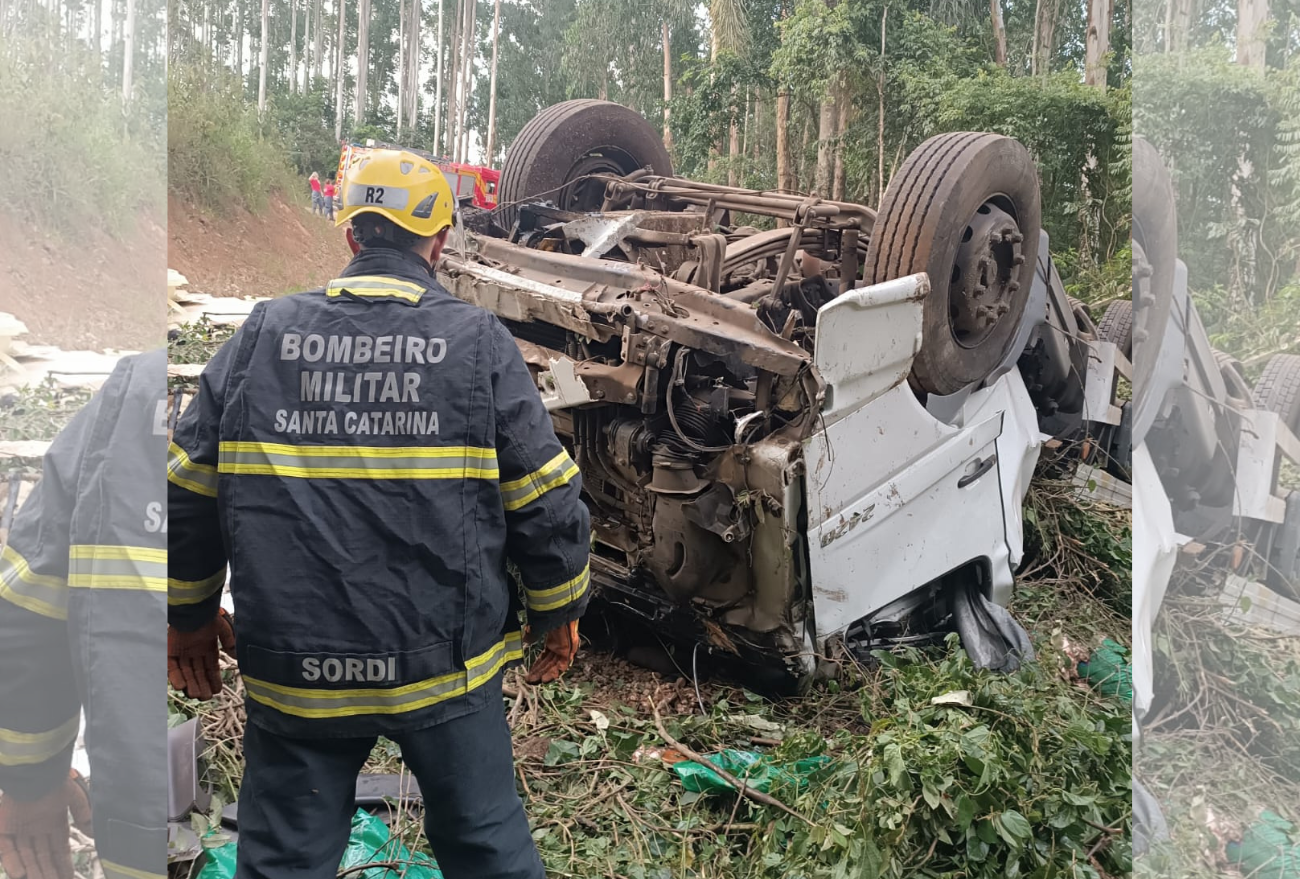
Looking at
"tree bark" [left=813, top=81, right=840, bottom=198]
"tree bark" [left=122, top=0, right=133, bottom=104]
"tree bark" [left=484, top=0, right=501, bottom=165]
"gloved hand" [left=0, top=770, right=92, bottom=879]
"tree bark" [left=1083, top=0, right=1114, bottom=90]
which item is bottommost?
"gloved hand" [left=0, top=770, right=92, bottom=879]

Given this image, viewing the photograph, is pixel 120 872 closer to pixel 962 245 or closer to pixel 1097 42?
pixel 962 245

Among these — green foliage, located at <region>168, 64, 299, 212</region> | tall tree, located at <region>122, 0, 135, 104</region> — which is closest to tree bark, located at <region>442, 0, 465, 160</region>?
green foliage, located at <region>168, 64, 299, 212</region>

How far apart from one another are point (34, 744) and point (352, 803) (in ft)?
2.85

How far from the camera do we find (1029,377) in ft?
14.8

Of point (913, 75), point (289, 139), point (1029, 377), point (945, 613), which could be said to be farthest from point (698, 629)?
point (289, 139)

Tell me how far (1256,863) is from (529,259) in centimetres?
296

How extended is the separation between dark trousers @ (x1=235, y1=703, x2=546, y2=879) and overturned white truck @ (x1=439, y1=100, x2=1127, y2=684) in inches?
55.6

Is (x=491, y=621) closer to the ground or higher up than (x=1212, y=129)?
closer to the ground

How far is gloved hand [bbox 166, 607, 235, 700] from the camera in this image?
6.15 ft

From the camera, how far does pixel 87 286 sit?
1.05m

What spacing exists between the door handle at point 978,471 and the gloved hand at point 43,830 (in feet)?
10.1

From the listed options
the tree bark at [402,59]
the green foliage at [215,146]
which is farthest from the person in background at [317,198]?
the tree bark at [402,59]

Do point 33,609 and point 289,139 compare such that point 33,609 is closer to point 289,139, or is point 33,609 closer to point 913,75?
point 913,75

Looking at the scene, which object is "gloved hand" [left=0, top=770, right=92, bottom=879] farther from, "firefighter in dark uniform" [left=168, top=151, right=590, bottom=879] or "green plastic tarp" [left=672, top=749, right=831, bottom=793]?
"green plastic tarp" [left=672, top=749, right=831, bottom=793]
